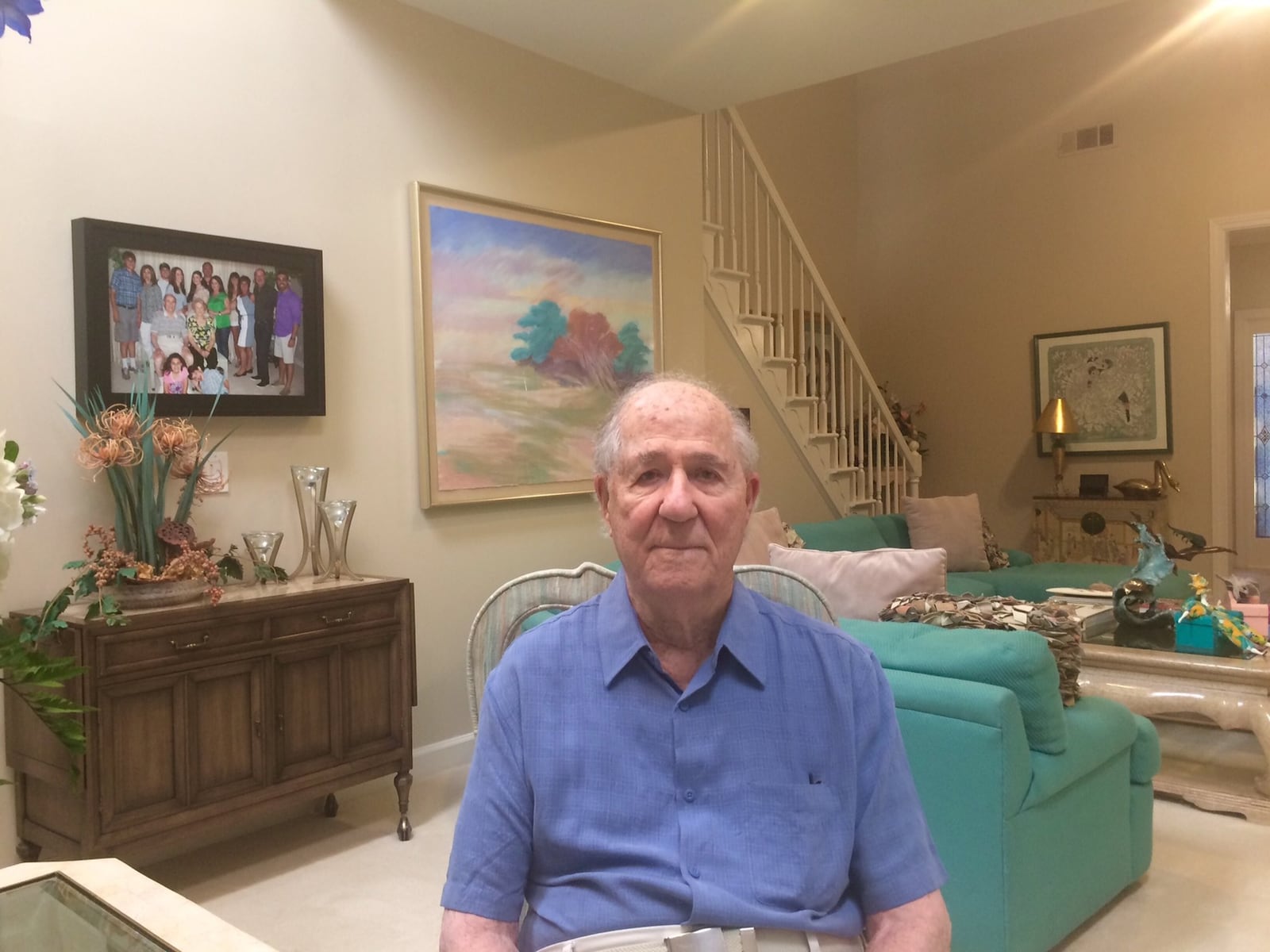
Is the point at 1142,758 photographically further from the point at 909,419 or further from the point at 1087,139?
the point at 1087,139

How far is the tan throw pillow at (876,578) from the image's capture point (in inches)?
111

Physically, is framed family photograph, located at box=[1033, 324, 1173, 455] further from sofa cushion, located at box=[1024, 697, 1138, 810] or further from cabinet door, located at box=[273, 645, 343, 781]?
cabinet door, located at box=[273, 645, 343, 781]

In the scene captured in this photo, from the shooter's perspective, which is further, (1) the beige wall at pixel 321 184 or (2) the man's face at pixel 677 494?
(1) the beige wall at pixel 321 184

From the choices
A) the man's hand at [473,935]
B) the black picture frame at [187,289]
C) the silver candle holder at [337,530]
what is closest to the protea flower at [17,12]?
the man's hand at [473,935]

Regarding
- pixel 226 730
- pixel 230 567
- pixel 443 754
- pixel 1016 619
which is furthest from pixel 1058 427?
pixel 226 730

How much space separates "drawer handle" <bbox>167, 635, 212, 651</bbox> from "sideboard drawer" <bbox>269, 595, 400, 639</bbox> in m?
0.20

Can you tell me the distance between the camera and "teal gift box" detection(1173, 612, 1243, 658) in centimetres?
343

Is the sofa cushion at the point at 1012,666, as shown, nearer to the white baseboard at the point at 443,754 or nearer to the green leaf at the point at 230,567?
the green leaf at the point at 230,567

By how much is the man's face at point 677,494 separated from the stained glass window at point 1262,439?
287 inches

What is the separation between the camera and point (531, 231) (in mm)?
4223

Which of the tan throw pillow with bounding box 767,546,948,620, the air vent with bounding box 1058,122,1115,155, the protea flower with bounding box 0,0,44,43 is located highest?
the air vent with bounding box 1058,122,1115,155

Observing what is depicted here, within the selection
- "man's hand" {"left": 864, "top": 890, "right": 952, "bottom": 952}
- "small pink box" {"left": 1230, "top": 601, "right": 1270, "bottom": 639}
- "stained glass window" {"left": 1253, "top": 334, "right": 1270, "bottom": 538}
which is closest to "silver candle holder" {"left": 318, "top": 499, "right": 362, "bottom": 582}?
"man's hand" {"left": 864, "top": 890, "right": 952, "bottom": 952}

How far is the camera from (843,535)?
5297 mm

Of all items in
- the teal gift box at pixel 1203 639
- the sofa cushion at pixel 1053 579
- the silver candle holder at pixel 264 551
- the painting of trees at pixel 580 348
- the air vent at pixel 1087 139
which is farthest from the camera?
the air vent at pixel 1087 139
